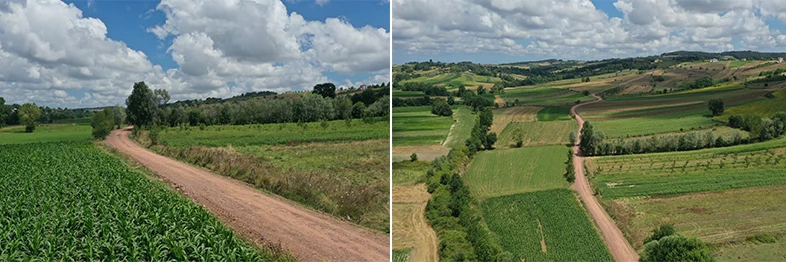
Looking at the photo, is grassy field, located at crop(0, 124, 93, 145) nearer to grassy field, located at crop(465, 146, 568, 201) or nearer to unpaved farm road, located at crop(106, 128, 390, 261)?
unpaved farm road, located at crop(106, 128, 390, 261)

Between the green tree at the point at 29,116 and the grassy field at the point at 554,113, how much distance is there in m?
28.6

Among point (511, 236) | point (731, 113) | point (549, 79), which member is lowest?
point (511, 236)

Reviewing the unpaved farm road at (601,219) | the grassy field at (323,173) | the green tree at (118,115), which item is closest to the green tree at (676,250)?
the unpaved farm road at (601,219)

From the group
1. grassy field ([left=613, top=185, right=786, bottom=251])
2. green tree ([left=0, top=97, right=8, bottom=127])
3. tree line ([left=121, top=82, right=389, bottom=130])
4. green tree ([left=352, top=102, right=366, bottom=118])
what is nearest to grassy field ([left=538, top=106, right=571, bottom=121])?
grassy field ([left=613, top=185, right=786, bottom=251])

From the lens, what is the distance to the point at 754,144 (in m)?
3.83

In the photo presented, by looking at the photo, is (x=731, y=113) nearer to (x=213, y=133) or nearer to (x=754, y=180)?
(x=754, y=180)

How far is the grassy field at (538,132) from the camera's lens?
176 inches

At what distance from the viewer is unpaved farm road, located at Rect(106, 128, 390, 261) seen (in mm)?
6688

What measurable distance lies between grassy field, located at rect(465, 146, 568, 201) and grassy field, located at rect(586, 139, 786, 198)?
326mm

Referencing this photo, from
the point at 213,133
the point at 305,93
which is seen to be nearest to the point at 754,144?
the point at 213,133

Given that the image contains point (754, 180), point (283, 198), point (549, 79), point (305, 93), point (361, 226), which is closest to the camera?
point (754, 180)

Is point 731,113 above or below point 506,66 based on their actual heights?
below

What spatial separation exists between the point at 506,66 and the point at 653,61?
1454 millimetres

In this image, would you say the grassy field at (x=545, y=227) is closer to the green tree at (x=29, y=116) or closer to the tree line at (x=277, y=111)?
the green tree at (x=29, y=116)
